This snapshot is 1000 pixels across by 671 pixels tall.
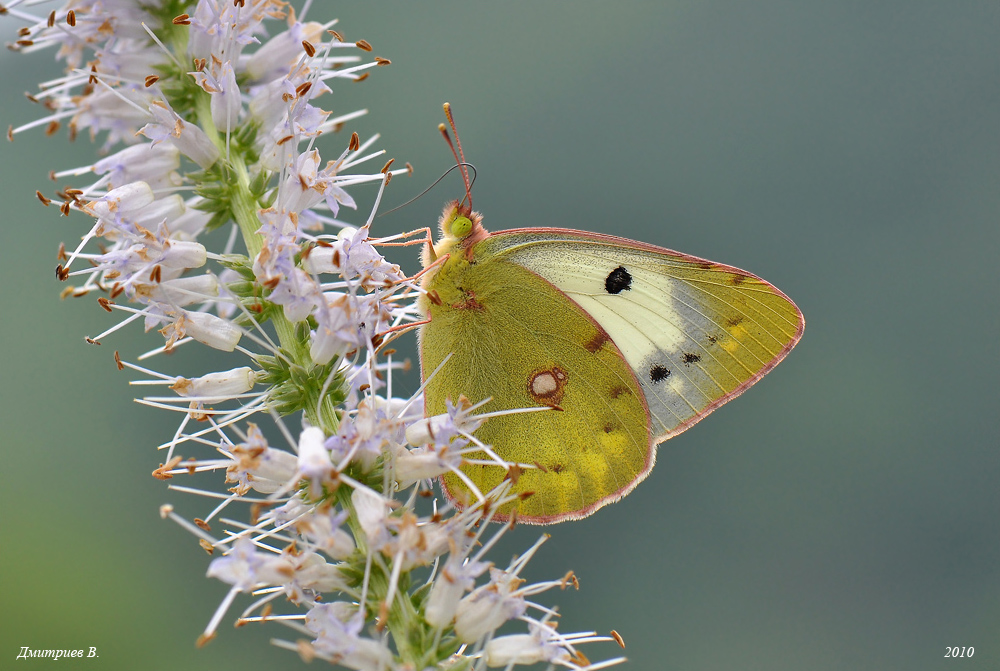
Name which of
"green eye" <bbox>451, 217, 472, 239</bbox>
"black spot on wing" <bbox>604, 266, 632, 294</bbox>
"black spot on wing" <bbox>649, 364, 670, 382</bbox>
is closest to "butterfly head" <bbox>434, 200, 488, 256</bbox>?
"green eye" <bbox>451, 217, 472, 239</bbox>

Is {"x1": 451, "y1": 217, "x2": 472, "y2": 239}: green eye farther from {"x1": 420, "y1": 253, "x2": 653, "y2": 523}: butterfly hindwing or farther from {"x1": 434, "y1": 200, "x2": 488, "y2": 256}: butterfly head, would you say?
{"x1": 420, "y1": 253, "x2": 653, "y2": 523}: butterfly hindwing

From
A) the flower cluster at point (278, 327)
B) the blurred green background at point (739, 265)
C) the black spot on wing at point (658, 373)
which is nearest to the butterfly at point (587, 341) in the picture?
the black spot on wing at point (658, 373)

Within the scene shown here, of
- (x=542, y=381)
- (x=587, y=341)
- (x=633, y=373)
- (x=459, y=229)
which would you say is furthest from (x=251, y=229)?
(x=633, y=373)

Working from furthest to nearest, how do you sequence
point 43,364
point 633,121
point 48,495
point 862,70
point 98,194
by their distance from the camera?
point 862,70
point 633,121
point 43,364
point 48,495
point 98,194

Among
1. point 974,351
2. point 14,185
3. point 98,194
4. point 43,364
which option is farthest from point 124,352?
point 974,351

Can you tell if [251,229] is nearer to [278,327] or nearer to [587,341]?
[278,327]

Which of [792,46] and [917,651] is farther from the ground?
[792,46]

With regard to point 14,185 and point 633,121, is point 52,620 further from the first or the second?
point 633,121
